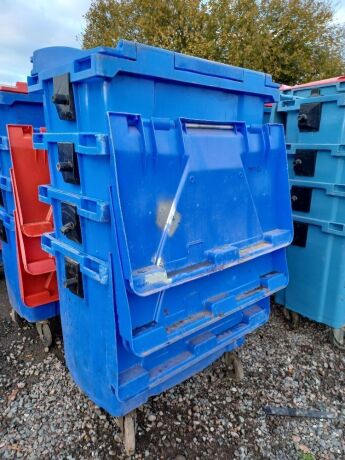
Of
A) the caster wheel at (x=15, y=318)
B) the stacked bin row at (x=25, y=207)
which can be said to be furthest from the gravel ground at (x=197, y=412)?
the stacked bin row at (x=25, y=207)

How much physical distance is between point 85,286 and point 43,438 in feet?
3.52

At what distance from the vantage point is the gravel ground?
1.95 meters

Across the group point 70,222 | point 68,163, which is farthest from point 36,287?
point 68,163

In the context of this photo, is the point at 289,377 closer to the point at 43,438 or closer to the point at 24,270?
the point at 43,438

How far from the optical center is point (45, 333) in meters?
2.80

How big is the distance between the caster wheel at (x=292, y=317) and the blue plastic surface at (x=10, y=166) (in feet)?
7.26

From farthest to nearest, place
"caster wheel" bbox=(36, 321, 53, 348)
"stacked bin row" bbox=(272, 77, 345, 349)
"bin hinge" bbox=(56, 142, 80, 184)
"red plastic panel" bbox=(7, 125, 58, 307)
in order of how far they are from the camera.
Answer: "caster wheel" bbox=(36, 321, 53, 348) < "stacked bin row" bbox=(272, 77, 345, 349) < "red plastic panel" bbox=(7, 125, 58, 307) < "bin hinge" bbox=(56, 142, 80, 184)

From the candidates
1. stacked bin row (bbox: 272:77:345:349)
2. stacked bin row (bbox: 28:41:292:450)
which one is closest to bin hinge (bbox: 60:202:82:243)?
stacked bin row (bbox: 28:41:292:450)

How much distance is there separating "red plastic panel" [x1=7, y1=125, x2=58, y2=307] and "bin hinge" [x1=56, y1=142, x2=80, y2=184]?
939 mm

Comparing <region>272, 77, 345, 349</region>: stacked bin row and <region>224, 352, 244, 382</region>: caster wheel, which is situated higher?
<region>272, 77, 345, 349</region>: stacked bin row

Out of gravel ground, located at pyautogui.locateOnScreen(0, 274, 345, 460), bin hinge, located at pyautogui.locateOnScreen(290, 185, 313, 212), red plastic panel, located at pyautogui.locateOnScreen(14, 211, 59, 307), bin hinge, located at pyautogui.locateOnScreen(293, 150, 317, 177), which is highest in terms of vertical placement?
bin hinge, located at pyautogui.locateOnScreen(293, 150, 317, 177)

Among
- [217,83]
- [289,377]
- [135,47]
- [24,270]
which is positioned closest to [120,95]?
[135,47]

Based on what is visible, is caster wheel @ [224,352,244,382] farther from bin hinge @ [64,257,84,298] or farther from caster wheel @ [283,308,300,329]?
bin hinge @ [64,257,84,298]

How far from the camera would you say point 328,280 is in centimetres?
288
